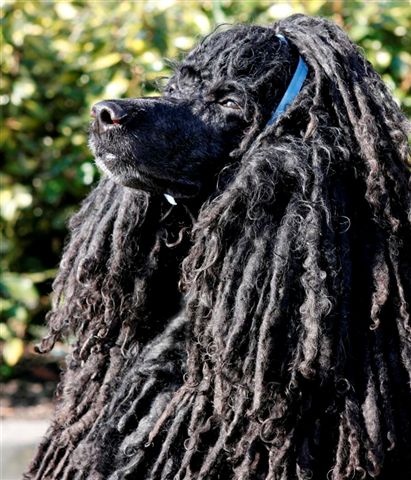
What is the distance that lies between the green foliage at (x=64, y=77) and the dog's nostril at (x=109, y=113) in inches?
82.0

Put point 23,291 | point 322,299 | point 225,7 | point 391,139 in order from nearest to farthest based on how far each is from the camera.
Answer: point 322,299, point 391,139, point 225,7, point 23,291

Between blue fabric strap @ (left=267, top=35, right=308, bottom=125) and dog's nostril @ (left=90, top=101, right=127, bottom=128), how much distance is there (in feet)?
1.41

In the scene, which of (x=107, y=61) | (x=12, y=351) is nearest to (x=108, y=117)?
(x=107, y=61)

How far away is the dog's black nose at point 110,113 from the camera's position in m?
2.85

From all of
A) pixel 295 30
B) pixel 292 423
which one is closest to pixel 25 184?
pixel 295 30

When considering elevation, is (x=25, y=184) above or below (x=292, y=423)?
above

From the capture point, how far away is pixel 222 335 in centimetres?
287

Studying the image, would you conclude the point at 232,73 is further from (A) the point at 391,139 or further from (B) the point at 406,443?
(B) the point at 406,443

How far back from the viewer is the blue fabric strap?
3.03 m

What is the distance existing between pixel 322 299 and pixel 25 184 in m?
3.44

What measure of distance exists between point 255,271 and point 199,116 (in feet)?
1.56

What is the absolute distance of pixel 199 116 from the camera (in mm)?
3023

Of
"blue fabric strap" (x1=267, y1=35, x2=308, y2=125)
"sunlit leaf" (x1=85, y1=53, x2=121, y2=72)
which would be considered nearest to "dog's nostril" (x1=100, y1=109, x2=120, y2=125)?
"blue fabric strap" (x1=267, y1=35, x2=308, y2=125)

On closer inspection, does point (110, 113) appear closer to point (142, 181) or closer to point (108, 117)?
point (108, 117)
